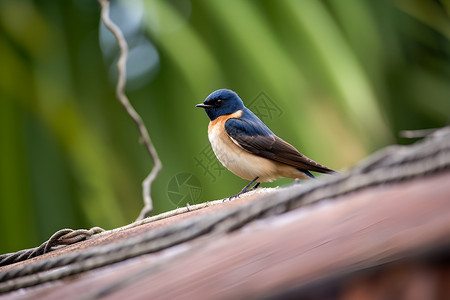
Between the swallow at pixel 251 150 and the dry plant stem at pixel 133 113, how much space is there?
0.35m

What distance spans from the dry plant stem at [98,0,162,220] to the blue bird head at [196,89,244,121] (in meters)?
0.41

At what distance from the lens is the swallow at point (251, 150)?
200cm

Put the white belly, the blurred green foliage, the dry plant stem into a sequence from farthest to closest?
the white belly
the blurred green foliage
the dry plant stem

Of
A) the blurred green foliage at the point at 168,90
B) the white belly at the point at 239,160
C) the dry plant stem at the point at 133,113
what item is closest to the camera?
the dry plant stem at the point at 133,113

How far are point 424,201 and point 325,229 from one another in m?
0.09

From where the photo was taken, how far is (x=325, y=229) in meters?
0.51

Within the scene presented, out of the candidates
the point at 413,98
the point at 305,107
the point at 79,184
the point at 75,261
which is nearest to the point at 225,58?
the point at 305,107

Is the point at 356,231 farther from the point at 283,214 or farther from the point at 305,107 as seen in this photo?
the point at 305,107

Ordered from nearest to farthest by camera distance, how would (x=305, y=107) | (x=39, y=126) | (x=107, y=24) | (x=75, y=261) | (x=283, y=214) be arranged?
Answer: (x=283, y=214) < (x=75, y=261) < (x=107, y=24) < (x=305, y=107) < (x=39, y=126)

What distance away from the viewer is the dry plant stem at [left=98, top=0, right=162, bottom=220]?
4.98ft

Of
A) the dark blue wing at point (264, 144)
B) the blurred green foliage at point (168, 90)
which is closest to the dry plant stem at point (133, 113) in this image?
the blurred green foliage at point (168, 90)

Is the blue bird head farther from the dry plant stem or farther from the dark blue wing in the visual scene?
the dry plant stem

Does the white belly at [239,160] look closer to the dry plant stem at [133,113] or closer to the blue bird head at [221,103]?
the blue bird head at [221,103]

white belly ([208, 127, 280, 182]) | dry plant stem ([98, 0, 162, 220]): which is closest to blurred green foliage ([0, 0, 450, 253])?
white belly ([208, 127, 280, 182])
